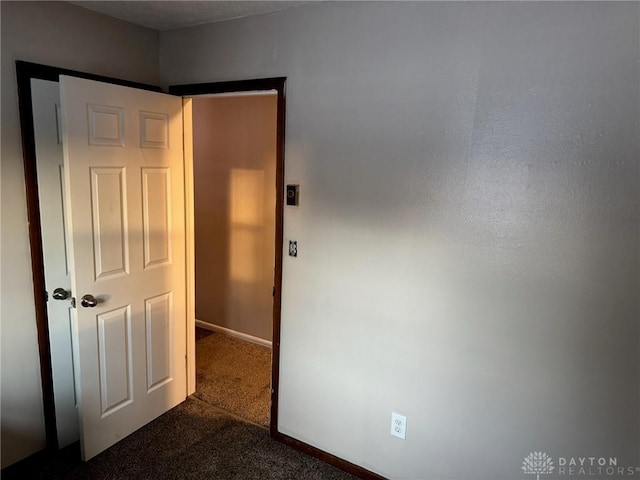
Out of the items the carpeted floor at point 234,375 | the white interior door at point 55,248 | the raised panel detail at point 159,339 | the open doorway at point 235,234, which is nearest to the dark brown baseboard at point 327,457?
the carpeted floor at point 234,375

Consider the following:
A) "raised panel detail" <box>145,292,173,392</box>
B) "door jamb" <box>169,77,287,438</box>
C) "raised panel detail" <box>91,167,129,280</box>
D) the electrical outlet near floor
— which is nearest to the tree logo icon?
the electrical outlet near floor

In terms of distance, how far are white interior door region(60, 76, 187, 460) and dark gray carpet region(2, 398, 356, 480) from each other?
0.11 m

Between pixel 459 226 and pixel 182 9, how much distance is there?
1.74 metres

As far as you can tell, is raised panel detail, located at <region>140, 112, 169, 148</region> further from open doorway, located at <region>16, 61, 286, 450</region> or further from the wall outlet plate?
the wall outlet plate

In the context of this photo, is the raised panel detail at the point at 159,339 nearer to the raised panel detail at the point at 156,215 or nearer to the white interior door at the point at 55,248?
the raised panel detail at the point at 156,215

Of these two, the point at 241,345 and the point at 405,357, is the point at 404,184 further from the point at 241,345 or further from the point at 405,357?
the point at 241,345

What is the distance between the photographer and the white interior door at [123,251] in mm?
2014

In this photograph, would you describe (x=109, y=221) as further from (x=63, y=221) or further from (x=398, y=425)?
(x=398, y=425)

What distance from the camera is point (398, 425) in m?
2.04

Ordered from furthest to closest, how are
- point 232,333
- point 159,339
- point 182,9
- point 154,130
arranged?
point 232,333 → point 159,339 → point 154,130 → point 182,9

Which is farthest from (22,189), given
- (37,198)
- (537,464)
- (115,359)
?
(537,464)

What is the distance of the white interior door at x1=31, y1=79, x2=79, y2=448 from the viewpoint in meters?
2.03

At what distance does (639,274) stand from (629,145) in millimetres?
452

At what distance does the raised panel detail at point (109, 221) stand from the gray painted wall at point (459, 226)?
2.70ft
